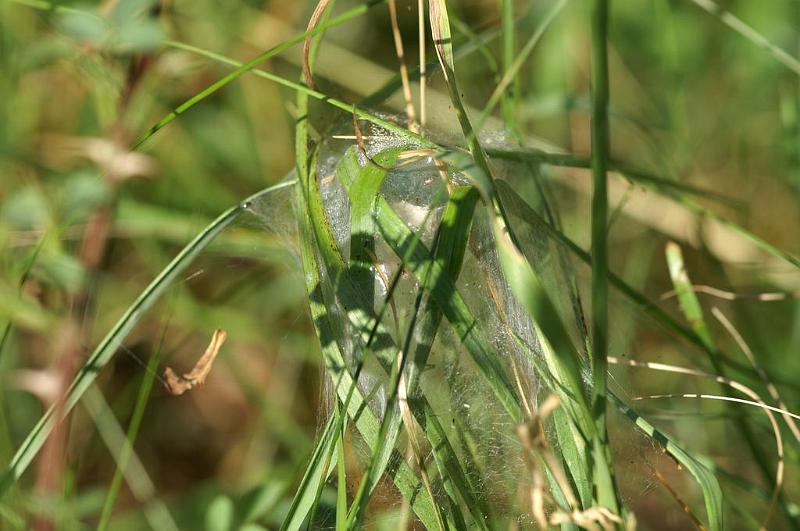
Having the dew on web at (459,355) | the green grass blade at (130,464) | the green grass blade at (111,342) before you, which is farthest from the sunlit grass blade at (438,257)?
the green grass blade at (130,464)

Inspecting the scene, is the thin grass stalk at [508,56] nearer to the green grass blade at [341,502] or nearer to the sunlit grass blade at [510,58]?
the sunlit grass blade at [510,58]

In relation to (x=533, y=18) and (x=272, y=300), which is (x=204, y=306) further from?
(x=533, y=18)

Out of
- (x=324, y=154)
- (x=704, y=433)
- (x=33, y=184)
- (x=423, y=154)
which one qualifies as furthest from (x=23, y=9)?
(x=704, y=433)

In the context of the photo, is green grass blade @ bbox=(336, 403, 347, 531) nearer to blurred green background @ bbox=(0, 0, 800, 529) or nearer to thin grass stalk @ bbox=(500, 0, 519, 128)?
blurred green background @ bbox=(0, 0, 800, 529)

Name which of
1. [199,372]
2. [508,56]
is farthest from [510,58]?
[199,372]

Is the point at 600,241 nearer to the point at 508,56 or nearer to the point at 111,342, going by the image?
the point at 508,56

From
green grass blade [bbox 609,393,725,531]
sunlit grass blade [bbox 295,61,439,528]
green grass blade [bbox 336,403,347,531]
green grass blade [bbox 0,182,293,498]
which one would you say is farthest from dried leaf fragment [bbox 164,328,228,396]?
green grass blade [bbox 609,393,725,531]
